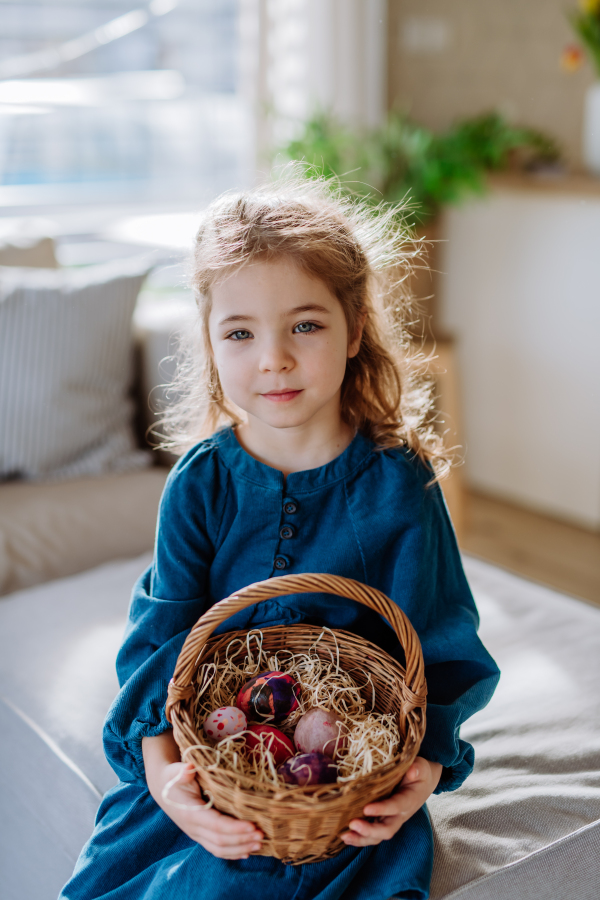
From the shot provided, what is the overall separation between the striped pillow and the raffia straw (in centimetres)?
91

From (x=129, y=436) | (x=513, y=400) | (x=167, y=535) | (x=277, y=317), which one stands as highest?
(x=277, y=317)

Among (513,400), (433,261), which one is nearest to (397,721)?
(513,400)

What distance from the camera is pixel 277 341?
0.91 m

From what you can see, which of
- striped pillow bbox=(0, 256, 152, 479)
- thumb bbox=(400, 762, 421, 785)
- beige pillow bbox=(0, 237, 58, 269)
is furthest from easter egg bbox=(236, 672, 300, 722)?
beige pillow bbox=(0, 237, 58, 269)

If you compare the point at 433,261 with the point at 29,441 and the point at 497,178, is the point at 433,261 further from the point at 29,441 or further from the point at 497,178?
the point at 29,441

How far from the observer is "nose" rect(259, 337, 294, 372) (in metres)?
0.90

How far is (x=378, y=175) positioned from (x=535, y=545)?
1.22 m

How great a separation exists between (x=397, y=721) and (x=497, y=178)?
232cm

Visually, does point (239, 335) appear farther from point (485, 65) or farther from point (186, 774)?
point (485, 65)

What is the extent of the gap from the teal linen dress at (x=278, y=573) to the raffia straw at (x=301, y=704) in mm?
64

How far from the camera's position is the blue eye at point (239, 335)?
0.94 metres

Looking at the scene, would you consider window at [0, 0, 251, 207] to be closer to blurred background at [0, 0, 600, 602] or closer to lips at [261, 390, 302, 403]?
blurred background at [0, 0, 600, 602]

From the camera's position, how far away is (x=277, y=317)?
92cm

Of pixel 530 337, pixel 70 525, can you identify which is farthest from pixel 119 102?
pixel 70 525
